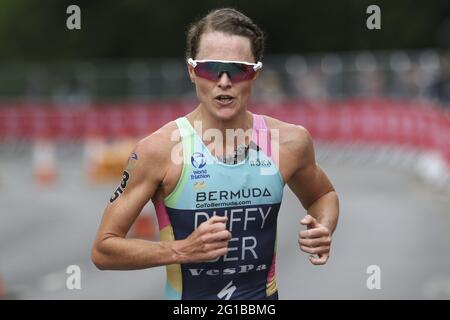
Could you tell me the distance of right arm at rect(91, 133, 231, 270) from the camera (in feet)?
19.5

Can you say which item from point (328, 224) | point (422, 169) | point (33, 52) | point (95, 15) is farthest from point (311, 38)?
point (328, 224)

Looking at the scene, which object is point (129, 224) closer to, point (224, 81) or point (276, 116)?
point (224, 81)

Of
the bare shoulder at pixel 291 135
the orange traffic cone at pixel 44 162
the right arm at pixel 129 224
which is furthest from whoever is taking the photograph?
the orange traffic cone at pixel 44 162

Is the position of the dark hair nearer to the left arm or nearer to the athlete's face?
the athlete's face

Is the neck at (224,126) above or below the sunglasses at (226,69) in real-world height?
below

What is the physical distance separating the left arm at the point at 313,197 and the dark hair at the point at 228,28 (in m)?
0.53

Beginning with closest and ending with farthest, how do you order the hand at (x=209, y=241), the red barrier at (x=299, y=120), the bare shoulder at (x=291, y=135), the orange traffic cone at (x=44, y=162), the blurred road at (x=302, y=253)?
the hand at (x=209, y=241), the bare shoulder at (x=291, y=135), the blurred road at (x=302, y=253), the red barrier at (x=299, y=120), the orange traffic cone at (x=44, y=162)

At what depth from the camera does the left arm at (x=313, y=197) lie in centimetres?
604

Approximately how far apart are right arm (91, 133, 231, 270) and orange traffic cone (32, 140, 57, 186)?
24.8m

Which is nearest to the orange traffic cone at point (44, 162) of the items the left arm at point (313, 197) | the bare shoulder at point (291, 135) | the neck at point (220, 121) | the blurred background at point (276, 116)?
the blurred background at point (276, 116)

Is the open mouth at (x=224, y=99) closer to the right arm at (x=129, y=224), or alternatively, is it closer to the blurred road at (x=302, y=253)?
the right arm at (x=129, y=224)

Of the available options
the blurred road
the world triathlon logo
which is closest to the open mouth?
the world triathlon logo

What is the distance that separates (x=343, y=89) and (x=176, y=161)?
29.8 m
